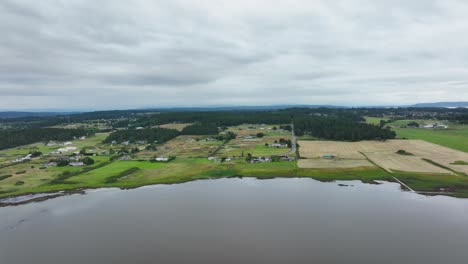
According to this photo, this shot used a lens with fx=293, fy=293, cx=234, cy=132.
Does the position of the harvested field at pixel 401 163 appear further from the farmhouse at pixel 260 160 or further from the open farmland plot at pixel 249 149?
the farmhouse at pixel 260 160

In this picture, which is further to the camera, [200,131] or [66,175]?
[200,131]

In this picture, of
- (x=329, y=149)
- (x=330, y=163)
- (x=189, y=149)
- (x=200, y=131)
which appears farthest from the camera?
(x=200, y=131)

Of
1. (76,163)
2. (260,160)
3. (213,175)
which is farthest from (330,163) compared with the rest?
(76,163)

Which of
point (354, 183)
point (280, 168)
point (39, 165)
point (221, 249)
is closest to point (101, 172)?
point (39, 165)

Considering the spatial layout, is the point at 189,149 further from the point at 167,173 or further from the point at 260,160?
the point at 167,173

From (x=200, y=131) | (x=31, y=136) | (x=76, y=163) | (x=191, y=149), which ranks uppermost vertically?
(x=200, y=131)

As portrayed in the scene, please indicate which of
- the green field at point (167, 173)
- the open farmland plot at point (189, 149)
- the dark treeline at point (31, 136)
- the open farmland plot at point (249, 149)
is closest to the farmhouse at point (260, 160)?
the green field at point (167, 173)

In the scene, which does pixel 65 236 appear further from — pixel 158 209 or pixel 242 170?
pixel 242 170
